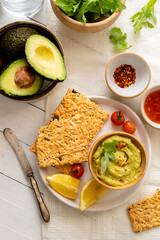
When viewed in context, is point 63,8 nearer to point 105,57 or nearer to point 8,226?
point 105,57

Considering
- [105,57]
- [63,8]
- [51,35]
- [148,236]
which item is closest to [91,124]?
[105,57]

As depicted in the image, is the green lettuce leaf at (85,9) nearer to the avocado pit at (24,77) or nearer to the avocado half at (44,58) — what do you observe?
the avocado half at (44,58)

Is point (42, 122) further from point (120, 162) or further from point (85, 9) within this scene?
point (85, 9)

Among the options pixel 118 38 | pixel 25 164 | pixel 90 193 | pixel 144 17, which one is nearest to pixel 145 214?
pixel 90 193

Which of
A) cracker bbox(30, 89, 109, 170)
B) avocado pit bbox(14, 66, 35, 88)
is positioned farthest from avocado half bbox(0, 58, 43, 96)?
cracker bbox(30, 89, 109, 170)

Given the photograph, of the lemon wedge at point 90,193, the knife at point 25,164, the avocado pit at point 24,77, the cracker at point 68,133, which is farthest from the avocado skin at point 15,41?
the lemon wedge at point 90,193

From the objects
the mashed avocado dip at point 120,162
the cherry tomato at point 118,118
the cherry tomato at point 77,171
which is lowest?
the cherry tomato at point 77,171
